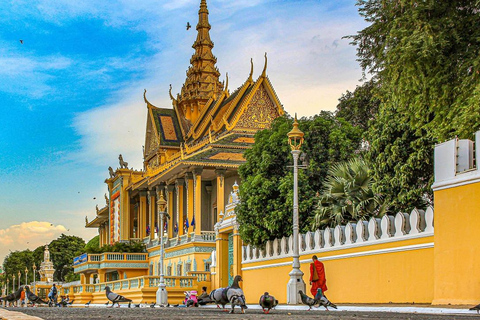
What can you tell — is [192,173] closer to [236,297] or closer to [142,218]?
[142,218]

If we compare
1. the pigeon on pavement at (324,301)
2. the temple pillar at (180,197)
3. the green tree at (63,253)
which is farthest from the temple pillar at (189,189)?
the green tree at (63,253)

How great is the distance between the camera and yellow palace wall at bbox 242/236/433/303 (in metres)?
15.5

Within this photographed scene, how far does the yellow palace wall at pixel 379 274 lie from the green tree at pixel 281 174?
2.95m

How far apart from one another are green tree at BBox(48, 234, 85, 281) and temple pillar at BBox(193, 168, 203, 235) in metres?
62.6

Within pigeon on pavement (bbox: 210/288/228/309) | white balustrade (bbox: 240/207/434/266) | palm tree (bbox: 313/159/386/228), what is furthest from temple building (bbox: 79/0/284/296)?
pigeon on pavement (bbox: 210/288/228/309)

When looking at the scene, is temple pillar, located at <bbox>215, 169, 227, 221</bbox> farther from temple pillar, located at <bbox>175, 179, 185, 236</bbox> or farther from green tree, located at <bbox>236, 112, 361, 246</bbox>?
green tree, located at <bbox>236, 112, 361, 246</bbox>

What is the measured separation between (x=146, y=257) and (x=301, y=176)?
2450 centimetres

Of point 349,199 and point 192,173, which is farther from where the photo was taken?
point 192,173

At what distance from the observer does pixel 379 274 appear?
1706cm

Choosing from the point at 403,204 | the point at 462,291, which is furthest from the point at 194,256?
the point at 462,291

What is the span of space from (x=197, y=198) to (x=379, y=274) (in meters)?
24.7

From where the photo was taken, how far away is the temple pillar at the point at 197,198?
134ft

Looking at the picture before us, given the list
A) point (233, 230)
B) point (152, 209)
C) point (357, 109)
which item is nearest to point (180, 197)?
point (152, 209)

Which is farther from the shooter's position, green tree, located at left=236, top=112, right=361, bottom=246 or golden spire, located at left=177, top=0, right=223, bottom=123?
golden spire, located at left=177, top=0, right=223, bottom=123
